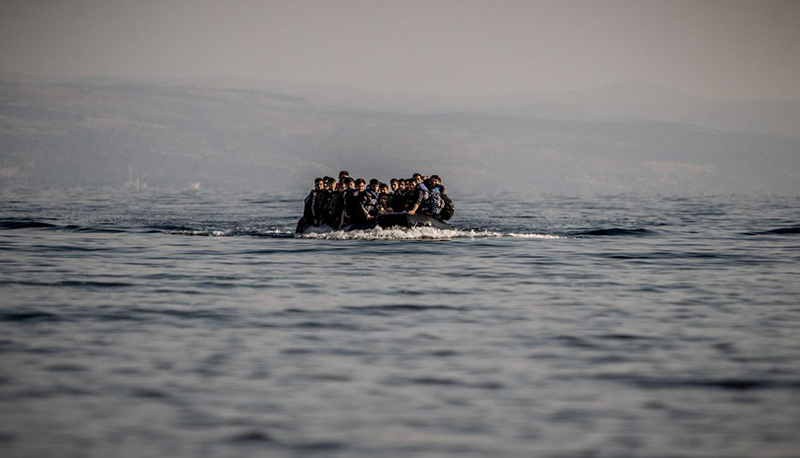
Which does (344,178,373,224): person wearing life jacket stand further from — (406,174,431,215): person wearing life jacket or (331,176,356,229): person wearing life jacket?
(406,174,431,215): person wearing life jacket

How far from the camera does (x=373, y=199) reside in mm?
33125

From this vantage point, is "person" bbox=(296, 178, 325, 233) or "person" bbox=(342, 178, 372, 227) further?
"person" bbox=(296, 178, 325, 233)

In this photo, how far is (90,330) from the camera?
48.0 ft

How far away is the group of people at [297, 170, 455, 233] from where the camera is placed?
32938 millimetres

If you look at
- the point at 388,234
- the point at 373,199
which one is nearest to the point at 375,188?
the point at 373,199

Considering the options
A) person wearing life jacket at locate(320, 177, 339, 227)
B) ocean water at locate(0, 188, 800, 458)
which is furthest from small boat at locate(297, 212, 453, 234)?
ocean water at locate(0, 188, 800, 458)

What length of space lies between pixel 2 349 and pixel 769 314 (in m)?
10.3

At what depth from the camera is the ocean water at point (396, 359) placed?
9180 mm

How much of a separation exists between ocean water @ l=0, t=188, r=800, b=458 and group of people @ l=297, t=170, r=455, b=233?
290 inches

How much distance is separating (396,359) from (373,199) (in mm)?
20587

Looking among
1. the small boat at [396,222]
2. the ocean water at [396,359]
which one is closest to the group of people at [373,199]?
the small boat at [396,222]

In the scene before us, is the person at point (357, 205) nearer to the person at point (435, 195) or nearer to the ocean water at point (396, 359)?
the person at point (435, 195)

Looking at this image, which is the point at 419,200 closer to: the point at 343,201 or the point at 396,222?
the point at 396,222

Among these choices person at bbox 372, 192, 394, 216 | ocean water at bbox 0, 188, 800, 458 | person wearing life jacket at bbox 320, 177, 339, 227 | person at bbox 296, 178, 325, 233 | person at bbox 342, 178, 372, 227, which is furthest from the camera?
person at bbox 296, 178, 325, 233
